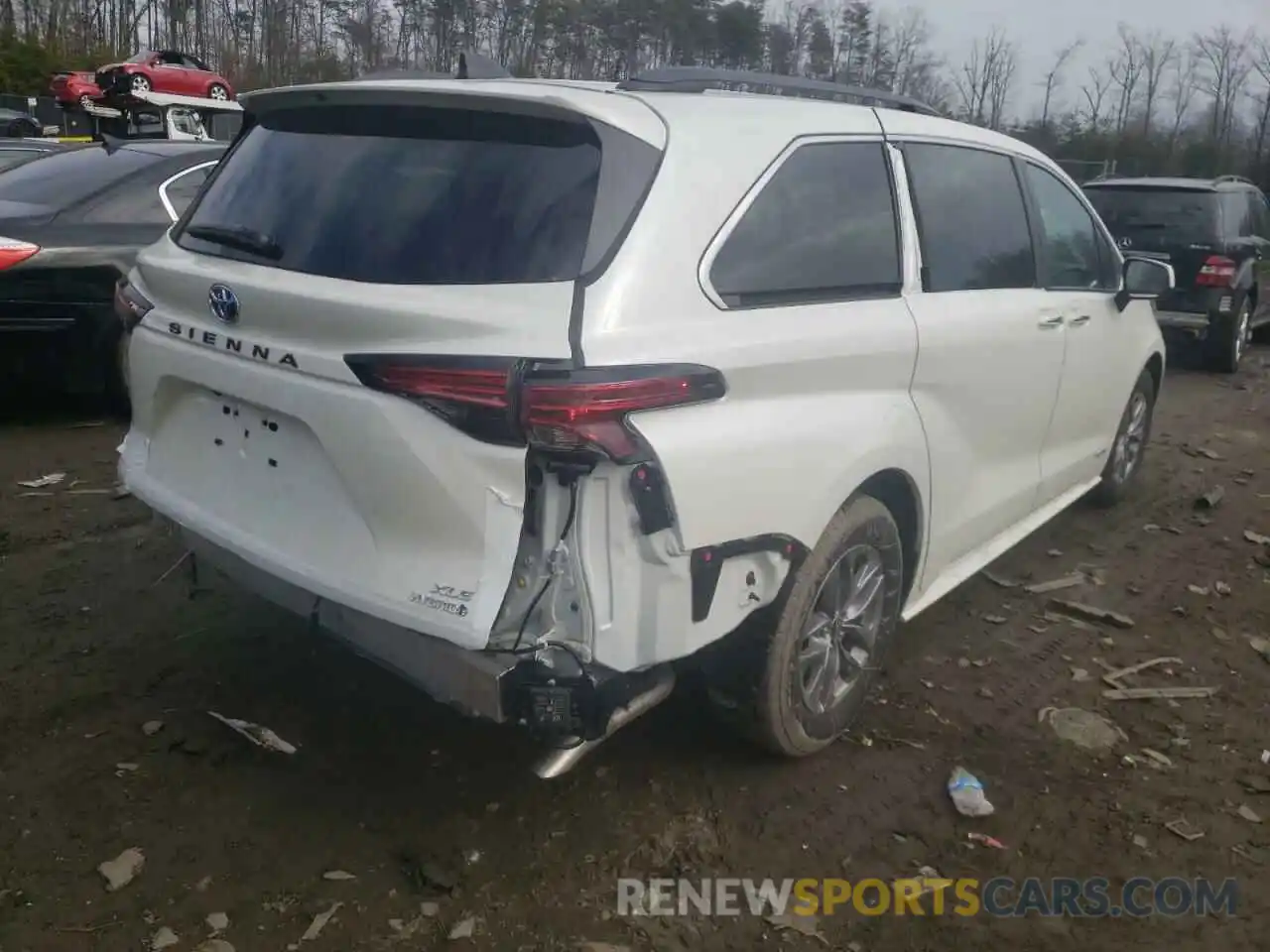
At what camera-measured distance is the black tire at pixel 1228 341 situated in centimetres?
1055

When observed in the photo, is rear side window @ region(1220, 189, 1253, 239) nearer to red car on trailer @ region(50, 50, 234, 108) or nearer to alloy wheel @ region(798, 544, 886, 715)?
alloy wheel @ region(798, 544, 886, 715)

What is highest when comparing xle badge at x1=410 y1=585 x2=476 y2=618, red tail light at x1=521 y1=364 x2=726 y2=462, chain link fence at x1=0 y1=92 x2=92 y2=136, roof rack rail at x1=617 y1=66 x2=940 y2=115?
chain link fence at x1=0 y1=92 x2=92 y2=136

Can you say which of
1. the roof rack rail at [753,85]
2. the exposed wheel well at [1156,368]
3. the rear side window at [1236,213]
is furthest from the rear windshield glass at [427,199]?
the rear side window at [1236,213]

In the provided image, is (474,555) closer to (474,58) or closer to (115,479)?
(474,58)

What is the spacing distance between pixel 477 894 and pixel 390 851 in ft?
0.96

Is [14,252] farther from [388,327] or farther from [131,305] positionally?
[388,327]

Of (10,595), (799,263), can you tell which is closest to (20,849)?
(10,595)

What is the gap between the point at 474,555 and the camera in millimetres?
2566

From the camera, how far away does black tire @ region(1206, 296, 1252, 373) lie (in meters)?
10.5

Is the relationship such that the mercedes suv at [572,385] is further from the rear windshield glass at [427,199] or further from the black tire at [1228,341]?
the black tire at [1228,341]

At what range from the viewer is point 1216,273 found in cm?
1024

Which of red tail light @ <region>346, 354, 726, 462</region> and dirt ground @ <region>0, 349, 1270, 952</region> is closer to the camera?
red tail light @ <region>346, 354, 726, 462</region>

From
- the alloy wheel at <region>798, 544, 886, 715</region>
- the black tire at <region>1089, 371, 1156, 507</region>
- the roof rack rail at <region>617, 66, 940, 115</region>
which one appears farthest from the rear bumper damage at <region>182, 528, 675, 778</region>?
the black tire at <region>1089, 371, 1156, 507</region>

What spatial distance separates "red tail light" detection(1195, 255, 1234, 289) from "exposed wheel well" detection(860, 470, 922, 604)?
806cm
